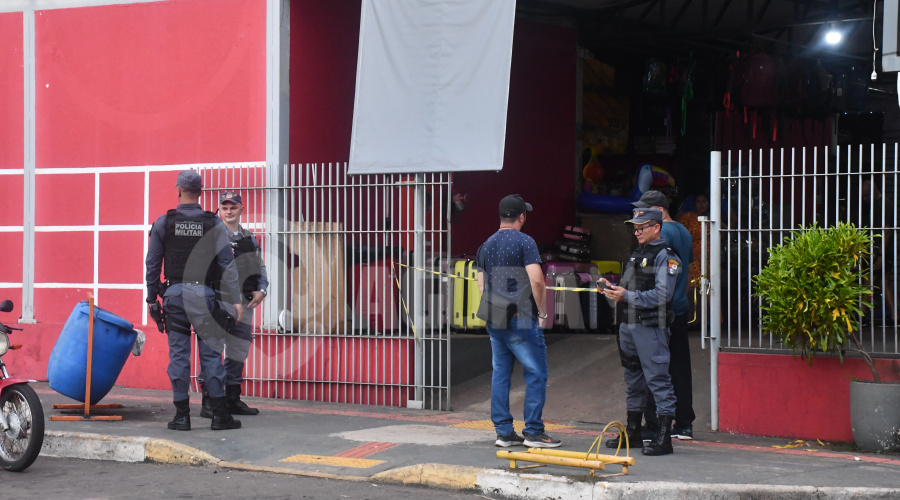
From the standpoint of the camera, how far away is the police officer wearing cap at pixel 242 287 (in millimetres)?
8809

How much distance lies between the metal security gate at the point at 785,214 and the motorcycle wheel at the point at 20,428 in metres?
5.18

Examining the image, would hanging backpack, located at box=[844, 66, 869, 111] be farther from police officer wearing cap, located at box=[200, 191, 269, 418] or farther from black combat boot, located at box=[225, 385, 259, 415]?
black combat boot, located at box=[225, 385, 259, 415]

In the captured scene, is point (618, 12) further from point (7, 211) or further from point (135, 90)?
point (7, 211)

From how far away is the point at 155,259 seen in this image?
26.4 feet

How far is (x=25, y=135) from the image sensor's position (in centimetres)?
1167

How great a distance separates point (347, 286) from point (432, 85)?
216cm

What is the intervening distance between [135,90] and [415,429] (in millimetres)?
5308

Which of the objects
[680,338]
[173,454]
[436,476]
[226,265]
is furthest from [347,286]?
[436,476]

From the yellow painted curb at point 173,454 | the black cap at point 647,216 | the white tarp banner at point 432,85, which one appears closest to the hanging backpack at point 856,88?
the white tarp banner at point 432,85

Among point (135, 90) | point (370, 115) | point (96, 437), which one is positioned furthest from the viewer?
point (135, 90)

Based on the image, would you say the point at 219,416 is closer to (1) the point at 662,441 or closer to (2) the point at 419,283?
(2) the point at 419,283

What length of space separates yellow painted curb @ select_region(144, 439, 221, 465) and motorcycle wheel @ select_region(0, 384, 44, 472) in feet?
2.77

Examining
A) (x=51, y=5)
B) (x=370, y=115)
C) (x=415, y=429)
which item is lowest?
(x=415, y=429)

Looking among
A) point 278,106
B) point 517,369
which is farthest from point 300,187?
point 517,369
